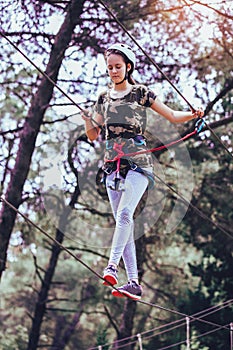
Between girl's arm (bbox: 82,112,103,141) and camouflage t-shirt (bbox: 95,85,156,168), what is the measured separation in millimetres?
44

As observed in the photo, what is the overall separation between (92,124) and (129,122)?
0.16 m

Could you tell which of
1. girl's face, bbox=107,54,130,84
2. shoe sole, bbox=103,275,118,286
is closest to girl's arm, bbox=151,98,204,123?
girl's face, bbox=107,54,130,84

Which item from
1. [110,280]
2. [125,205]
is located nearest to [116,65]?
[125,205]

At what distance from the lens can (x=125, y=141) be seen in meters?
3.13

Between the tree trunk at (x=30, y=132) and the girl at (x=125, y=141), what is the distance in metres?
3.82

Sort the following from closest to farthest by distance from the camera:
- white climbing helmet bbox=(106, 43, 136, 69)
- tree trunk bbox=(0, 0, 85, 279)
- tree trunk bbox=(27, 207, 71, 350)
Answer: white climbing helmet bbox=(106, 43, 136, 69)
tree trunk bbox=(0, 0, 85, 279)
tree trunk bbox=(27, 207, 71, 350)

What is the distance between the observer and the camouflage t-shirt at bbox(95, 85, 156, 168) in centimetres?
313

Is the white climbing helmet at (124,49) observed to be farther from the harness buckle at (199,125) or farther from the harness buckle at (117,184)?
the harness buckle at (117,184)

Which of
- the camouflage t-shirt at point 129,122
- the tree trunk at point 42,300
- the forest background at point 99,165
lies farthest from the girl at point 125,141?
the tree trunk at point 42,300

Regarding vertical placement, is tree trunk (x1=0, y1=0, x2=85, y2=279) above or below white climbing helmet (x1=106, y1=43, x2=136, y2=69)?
above

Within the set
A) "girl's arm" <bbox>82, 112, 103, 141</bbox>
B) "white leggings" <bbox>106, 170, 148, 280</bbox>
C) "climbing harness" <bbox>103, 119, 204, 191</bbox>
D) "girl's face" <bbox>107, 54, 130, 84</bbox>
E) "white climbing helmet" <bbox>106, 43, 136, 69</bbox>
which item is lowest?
"white leggings" <bbox>106, 170, 148, 280</bbox>

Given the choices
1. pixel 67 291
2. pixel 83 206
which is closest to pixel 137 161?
pixel 83 206

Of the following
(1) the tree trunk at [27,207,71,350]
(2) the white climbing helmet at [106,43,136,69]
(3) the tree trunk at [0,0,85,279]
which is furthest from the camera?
(1) the tree trunk at [27,207,71,350]

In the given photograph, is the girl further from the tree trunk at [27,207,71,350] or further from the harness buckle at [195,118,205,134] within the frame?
the tree trunk at [27,207,71,350]
